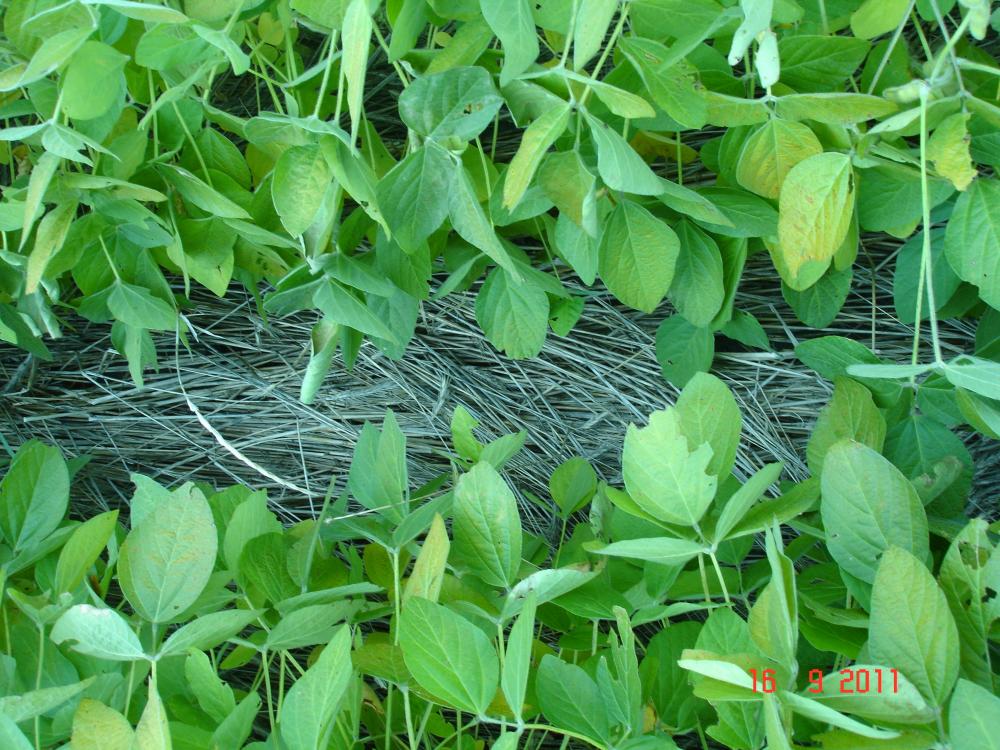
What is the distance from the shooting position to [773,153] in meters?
0.50

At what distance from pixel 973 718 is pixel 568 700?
6.5 inches

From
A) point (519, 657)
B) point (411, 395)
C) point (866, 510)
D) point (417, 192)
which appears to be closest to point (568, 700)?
point (519, 657)

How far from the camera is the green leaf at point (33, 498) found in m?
0.57

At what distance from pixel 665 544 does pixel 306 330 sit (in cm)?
54

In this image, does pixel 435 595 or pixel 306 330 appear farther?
pixel 306 330

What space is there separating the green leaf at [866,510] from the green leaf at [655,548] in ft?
0.20

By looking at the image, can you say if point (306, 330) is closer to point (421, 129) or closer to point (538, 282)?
point (538, 282)

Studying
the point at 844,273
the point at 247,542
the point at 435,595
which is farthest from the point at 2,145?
the point at 844,273

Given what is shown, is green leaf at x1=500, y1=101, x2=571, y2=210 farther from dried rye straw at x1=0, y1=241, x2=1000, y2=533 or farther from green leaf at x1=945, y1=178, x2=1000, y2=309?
dried rye straw at x1=0, y1=241, x2=1000, y2=533

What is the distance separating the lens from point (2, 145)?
677 millimetres

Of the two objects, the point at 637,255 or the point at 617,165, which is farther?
the point at 637,255

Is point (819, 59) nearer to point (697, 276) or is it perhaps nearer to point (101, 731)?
point (697, 276)

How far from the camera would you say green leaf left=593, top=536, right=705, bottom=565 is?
0.42 metres
